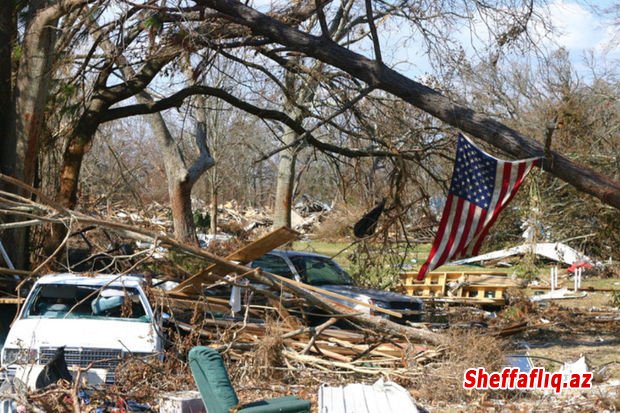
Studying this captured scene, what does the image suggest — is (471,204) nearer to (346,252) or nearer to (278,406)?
(278,406)

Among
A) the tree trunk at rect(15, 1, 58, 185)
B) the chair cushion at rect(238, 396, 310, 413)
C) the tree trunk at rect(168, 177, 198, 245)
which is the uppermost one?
the tree trunk at rect(15, 1, 58, 185)

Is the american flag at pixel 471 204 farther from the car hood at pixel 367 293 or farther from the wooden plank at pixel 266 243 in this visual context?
the car hood at pixel 367 293

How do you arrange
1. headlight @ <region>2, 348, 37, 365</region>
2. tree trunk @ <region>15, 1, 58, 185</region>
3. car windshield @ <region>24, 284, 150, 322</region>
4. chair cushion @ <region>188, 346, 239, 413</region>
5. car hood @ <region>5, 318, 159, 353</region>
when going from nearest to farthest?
chair cushion @ <region>188, 346, 239, 413</region>, headlight @ <region>2, 348, 37, 365</region>, car hood @ <region>5, 318, 159, 353</region>, car windshield @ <region>24, 284, 150, 322</region>, tree trunk @ <region>15, 1, 58, 185</region>

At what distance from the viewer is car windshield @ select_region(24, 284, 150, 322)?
10.1 meters

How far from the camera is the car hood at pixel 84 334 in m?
9.23

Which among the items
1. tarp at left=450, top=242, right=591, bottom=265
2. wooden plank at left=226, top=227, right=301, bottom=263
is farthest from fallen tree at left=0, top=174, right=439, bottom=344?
tarp at left=450, top=242, right=591, bottom=265

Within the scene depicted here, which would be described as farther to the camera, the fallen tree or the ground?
the fallen tree

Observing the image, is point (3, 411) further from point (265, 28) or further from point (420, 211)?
point (420, 211)

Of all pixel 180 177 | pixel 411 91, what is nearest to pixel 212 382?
pixel 411 91

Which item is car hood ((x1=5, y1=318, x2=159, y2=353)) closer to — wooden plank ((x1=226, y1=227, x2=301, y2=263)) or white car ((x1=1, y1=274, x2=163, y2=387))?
white car ((x1=1, y1=274, x2=163, y2=387))

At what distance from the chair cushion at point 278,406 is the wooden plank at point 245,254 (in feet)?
13.2

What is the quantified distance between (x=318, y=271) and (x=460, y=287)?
6.12 meters

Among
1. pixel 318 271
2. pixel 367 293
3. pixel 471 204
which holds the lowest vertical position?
pixel 367 293

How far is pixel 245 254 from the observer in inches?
462
